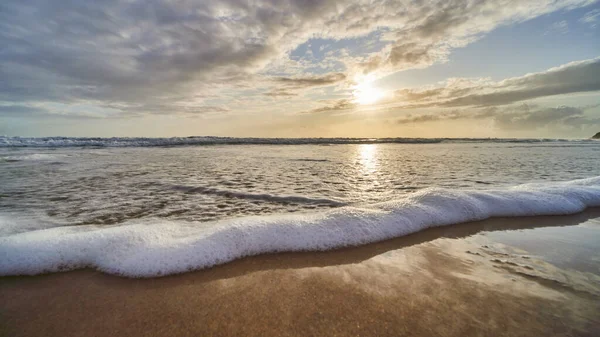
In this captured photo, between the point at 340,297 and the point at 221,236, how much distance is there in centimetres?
164

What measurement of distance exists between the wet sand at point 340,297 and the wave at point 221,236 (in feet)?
0.54

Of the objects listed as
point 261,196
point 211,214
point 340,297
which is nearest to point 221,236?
point 211,214

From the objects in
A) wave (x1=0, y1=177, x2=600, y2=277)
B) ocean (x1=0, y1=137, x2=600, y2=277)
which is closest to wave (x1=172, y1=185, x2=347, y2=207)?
ocean (x1=0, y1=137, x2=600, y2=277)

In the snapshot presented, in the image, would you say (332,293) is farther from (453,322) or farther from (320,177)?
(320,177)

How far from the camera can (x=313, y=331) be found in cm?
189

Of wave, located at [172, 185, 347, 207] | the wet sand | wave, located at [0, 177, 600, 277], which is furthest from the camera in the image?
wave, located at [172, 185, 347, 207]

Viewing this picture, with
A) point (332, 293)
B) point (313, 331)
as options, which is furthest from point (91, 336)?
point (332, 293)

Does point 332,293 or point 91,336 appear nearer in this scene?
point 91,336

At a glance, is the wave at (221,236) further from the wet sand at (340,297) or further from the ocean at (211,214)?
the wet sand at (340,297)

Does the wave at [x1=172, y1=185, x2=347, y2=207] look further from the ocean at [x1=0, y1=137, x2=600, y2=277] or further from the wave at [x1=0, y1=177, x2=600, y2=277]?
the wave at [x1=0, y1=177, x2=600, y2=277]

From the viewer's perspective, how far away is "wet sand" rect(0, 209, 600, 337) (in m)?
1.94

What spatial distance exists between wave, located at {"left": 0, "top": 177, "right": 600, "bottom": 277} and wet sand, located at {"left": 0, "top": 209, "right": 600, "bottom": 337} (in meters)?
0.16

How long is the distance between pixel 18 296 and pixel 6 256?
0.82 meters

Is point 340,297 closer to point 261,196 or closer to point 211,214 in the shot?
point 211,214
